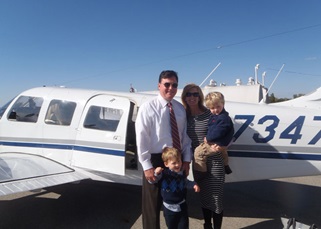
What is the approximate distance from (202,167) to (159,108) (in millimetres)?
877

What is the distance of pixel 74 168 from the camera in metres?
4.45

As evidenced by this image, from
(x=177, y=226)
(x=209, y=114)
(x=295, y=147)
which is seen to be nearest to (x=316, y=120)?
(x=295, y=147)

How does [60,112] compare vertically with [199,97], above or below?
below

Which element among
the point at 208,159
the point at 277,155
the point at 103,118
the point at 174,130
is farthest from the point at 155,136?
the point at 277,155

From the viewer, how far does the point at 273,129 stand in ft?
12.5

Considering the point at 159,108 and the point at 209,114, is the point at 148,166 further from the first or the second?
the point at 209,114

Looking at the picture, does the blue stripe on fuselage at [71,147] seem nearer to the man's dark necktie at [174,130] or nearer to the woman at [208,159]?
the woman at [208,159]

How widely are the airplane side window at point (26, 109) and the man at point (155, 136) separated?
3.07m

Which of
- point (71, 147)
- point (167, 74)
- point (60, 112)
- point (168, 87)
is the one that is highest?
point (167, 74)

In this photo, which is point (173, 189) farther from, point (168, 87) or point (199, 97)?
point (199, 97)

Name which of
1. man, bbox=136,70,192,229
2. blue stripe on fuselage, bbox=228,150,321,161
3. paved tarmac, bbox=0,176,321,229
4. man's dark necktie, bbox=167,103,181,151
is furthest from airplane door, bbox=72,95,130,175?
blue stripe on fuselage, bbox=228,150,321,161

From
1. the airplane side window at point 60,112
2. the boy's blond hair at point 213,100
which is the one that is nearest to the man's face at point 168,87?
the boy's blond hair at point 213,100

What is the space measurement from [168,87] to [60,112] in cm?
275

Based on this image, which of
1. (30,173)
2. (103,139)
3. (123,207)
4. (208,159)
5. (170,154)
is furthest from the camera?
(123,207)
